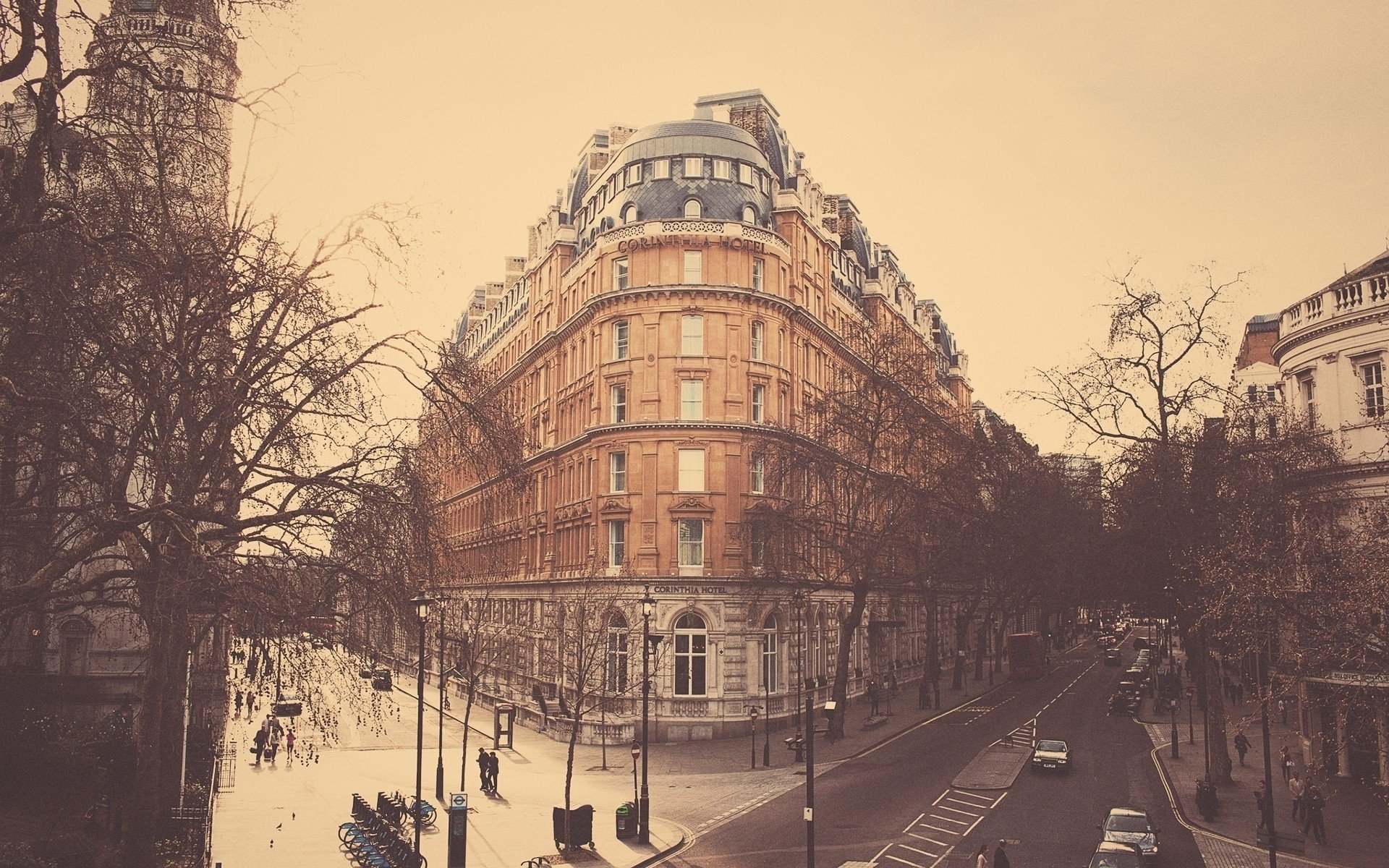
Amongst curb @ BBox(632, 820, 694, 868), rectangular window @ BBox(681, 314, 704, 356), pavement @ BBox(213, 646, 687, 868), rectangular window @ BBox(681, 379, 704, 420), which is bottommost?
pavement @ BBox(213, 646, 687, 868)

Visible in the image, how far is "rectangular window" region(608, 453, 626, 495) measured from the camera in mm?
54062

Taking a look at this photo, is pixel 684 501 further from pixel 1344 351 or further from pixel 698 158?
pixel 1344 351

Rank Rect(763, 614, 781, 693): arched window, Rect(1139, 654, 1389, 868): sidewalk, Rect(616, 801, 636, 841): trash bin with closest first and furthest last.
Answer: Rect(1139, 654, 1389, 868): sidewalk, Rect(616, 801, 636, 841): trash bin, Rect(763, 614, 781, 693): arched window

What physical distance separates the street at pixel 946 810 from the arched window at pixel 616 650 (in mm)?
11501

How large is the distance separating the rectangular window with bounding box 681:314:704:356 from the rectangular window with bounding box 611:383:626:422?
13.5ft

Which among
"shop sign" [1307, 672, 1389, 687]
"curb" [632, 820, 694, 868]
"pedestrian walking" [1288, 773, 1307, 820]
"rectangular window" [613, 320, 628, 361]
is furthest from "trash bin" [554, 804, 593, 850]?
"rectangular window" [613, 320, 628, 361]

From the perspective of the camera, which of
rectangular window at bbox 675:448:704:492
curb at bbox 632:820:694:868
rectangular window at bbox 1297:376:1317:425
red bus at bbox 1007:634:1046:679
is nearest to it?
curb at bbox 632:820:694:868

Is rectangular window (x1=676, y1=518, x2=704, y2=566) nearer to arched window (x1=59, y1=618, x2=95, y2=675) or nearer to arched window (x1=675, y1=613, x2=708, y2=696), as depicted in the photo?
arched window (x1=675, y1=613, x2=708, y2=696)

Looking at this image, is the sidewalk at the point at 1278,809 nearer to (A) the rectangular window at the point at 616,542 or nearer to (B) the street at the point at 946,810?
(B) the street at the point at 946,810

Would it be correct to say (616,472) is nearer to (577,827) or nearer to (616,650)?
(616,650)

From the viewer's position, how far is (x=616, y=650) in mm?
51812

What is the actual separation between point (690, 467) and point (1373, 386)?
29.0 m

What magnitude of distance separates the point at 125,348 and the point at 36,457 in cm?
382

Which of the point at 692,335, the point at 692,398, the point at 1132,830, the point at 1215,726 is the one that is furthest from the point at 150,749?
the point at 692,335
